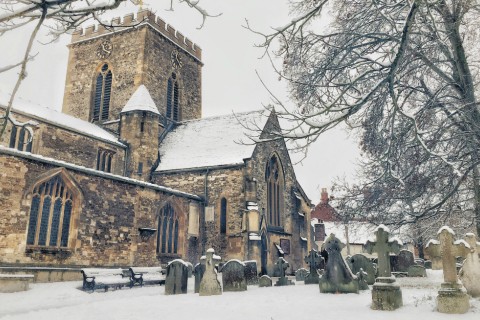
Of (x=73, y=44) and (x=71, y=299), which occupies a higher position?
(x=73, y=44)

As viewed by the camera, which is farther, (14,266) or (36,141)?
(36,141)

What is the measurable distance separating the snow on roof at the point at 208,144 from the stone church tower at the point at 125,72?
235cm

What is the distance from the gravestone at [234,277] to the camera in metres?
11.1

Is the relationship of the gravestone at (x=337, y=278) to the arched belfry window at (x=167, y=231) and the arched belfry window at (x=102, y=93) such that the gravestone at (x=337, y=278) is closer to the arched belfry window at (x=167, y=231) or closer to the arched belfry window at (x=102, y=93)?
the arched belfry window at (x=167, y=231)

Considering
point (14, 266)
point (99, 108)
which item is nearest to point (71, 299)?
point (14, 266)

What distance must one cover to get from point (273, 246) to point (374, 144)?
44.7 ft

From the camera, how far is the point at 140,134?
905 inches

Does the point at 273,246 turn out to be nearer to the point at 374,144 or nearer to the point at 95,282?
the point at 95,282

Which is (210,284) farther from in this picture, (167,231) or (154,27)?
(154,27)

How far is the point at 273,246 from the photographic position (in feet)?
69.5

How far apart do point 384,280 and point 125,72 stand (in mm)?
23968

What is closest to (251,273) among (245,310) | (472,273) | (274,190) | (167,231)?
(167,231)

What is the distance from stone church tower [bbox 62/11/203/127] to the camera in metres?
26.5

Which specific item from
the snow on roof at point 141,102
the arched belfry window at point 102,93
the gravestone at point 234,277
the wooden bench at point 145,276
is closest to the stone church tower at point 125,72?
the arched belfry window at point 102,93
